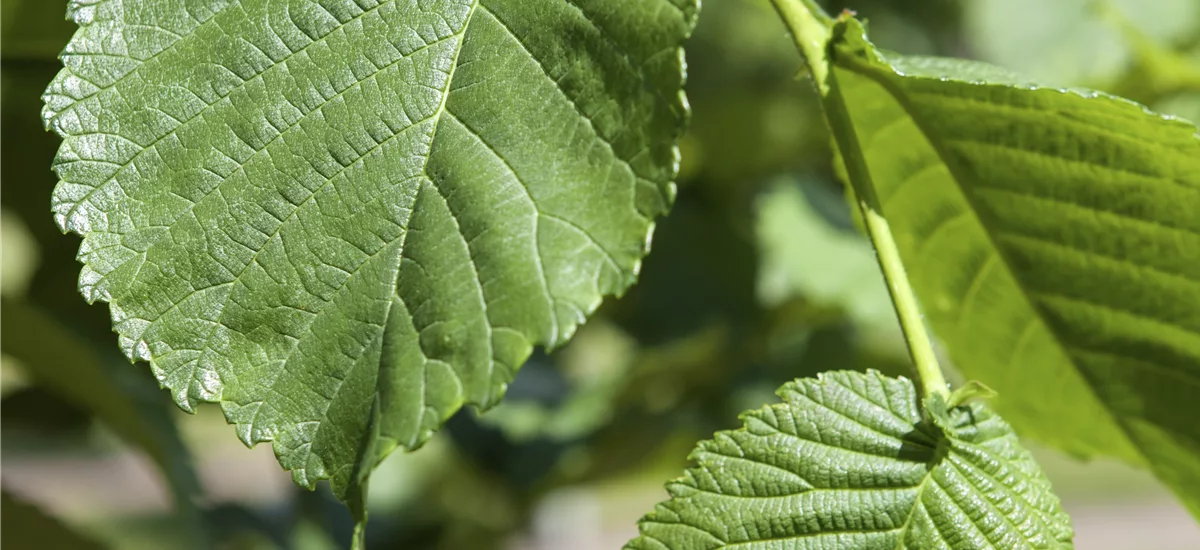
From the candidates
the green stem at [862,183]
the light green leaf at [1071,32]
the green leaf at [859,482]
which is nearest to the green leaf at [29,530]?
the green leaf at [859,482]

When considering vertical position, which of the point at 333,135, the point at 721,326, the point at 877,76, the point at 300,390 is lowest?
the point at 300,390

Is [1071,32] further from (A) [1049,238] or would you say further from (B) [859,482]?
(B) [859,482]

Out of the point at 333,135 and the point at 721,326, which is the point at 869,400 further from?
the point at 721,326

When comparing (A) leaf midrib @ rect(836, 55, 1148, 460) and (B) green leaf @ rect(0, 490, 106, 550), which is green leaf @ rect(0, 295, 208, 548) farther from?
(A) leaf midrib @ rect(836, 55, 1148, 460)

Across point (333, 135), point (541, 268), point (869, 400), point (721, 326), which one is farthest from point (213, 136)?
point (721, 326)

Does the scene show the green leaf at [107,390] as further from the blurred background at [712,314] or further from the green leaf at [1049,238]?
the green leaf at [1049,238]
